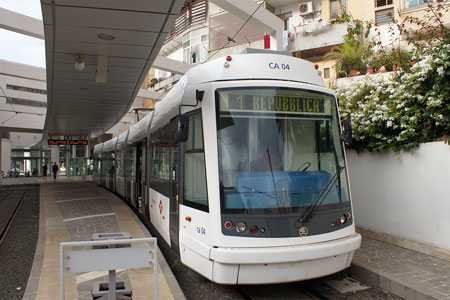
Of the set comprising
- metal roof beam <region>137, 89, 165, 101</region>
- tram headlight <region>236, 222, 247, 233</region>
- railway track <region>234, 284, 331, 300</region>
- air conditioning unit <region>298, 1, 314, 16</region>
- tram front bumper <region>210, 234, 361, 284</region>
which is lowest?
railway track <region>234, 284, 331, 300</region>

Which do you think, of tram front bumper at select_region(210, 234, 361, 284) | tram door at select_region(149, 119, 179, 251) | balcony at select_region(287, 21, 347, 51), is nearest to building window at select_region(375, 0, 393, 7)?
balcony at select_region(287, 21, 347, 51)

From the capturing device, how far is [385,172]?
7836mm

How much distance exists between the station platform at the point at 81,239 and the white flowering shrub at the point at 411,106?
4.50 meters

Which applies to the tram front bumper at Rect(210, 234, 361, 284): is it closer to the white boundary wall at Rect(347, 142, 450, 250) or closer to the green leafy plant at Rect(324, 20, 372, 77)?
the white boundary wall at Rect(347, 142, 450, 250)

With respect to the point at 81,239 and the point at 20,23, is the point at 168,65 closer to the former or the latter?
the point at 20,23

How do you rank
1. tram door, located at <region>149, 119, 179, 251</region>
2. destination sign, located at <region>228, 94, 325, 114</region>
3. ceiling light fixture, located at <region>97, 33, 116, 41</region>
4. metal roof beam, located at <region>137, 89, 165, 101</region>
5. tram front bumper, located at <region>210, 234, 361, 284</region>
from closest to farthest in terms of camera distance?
tram front bumper, located at <region>210, 234, 361, 284</region> → destination sign, located at <region>228, 94, 325, 114</region> → tram door, located at <region>149, 119, 179, 251</region> → ceiling light fixture, located at <region>97, 33, 116, 41</region> → metal roof beam, located at <region>137, 89, 165, 101</region>

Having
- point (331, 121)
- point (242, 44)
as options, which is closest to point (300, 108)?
point (331, 121)

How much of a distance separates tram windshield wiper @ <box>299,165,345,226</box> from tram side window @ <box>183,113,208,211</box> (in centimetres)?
127

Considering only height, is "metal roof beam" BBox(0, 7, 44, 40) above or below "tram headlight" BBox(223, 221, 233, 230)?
above

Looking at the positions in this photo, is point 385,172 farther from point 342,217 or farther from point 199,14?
point 199,14

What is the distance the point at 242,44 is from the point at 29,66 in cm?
1199

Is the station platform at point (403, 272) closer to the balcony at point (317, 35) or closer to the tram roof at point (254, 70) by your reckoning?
the tram roof at point (254, 70)

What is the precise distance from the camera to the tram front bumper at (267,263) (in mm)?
4621

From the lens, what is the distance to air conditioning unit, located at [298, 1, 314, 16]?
82.5ft
